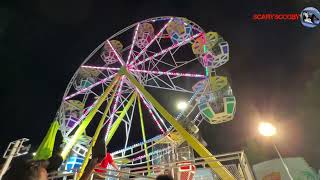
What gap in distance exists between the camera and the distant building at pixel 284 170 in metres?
22.9

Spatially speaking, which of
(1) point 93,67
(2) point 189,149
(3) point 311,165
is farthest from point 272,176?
(1) point 93,67

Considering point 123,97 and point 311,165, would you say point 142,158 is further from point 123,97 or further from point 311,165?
point 311,165

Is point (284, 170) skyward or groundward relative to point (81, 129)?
groundward

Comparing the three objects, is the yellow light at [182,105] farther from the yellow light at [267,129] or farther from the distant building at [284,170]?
the distant building at [284,170]

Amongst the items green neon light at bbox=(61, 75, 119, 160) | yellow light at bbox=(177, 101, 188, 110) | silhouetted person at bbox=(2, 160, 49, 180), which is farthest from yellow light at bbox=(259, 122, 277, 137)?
silhouetted person at bbox=(2, 160, 49, 180)

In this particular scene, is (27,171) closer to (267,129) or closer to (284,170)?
(267,129)

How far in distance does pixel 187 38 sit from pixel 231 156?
12.0 metres

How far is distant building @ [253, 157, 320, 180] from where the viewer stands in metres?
22.9

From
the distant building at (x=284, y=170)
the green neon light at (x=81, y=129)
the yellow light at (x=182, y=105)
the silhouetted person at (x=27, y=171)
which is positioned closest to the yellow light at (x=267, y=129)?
the yellow light at (x=182, y=105)

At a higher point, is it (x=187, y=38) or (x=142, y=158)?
(x=187, y=38)

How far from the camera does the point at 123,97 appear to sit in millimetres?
18531

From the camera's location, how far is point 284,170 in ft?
75.9

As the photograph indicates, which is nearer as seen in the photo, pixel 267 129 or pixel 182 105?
pixel 267 129

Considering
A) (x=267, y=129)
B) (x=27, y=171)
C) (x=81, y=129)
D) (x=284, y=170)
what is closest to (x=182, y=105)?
(x=81, y=129)
